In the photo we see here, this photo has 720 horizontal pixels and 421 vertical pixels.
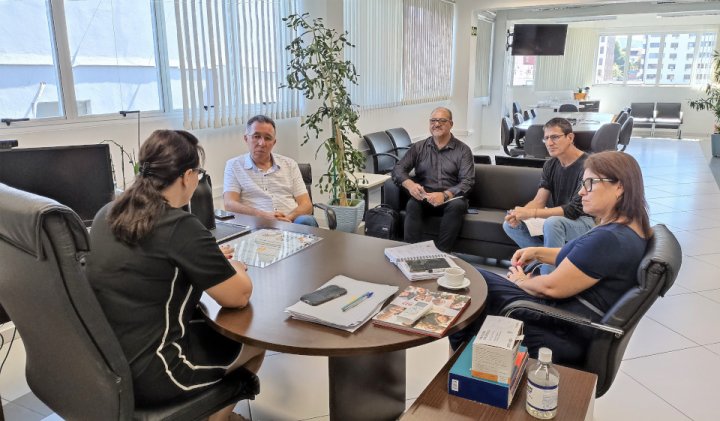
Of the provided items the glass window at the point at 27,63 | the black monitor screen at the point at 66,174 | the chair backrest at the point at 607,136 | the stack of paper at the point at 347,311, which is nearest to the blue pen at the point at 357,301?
the stack of paper at the point at 347,311

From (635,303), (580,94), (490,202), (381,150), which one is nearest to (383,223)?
(490,202)

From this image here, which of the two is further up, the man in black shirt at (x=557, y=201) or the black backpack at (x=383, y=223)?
the man in black shirt at (x=557, y=201)

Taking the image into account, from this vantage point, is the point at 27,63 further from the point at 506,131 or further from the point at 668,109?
the point at 668,109

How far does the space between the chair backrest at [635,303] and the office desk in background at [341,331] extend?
46 cm

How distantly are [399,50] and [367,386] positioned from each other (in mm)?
5578

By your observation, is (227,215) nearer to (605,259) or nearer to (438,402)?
(438,402)

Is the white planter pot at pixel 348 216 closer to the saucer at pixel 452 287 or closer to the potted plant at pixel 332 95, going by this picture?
the potted plant at pixel 332 95

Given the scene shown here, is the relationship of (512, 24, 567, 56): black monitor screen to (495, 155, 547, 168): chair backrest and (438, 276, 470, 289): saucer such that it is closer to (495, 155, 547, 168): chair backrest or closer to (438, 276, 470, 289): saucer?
(495, 155, 547, 168): chair backrest

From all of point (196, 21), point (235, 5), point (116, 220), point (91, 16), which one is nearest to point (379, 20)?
point (235, 5)

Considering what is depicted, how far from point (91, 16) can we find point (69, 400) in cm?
256

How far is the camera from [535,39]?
9797 mm

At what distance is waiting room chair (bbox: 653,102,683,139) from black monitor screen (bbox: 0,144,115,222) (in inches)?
520

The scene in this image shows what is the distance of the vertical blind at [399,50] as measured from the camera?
584cm

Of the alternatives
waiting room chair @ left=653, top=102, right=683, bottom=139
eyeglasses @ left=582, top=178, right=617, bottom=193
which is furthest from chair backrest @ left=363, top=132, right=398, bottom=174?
waiting room chair @ left=653, top=102, right=683, bottom=139
